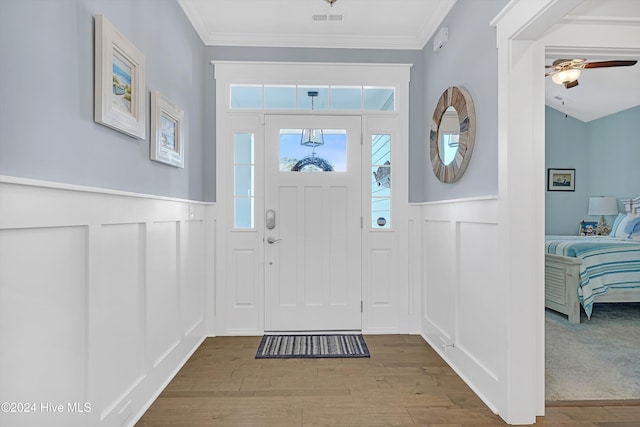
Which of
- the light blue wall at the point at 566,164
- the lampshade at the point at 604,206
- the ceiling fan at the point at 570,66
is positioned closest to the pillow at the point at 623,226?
the lampshade at the point at 604,206

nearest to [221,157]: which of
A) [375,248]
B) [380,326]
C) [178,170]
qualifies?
[178,170]

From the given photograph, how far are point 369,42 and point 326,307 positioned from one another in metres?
2.45

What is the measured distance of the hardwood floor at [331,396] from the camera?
1.93 meters

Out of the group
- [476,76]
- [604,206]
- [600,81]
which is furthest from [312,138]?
[604,206]

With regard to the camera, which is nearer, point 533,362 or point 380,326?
point 533,362

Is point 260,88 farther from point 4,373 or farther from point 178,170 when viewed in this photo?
point 4,373

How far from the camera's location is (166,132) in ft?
7.70

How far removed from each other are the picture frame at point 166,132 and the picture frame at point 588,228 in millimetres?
6386

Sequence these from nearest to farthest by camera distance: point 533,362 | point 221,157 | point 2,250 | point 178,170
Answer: point 2,250, point 533,362, point 178,170, point 221,157

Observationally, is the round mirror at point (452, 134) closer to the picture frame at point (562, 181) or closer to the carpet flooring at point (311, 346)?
the carpet flooring at point (311, 346)

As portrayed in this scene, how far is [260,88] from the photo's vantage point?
333cm

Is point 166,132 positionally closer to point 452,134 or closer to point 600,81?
point 452,134

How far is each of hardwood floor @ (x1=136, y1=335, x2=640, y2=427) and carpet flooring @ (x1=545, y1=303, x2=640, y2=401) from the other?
178mm

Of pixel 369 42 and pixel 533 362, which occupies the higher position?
pixel 369 42
